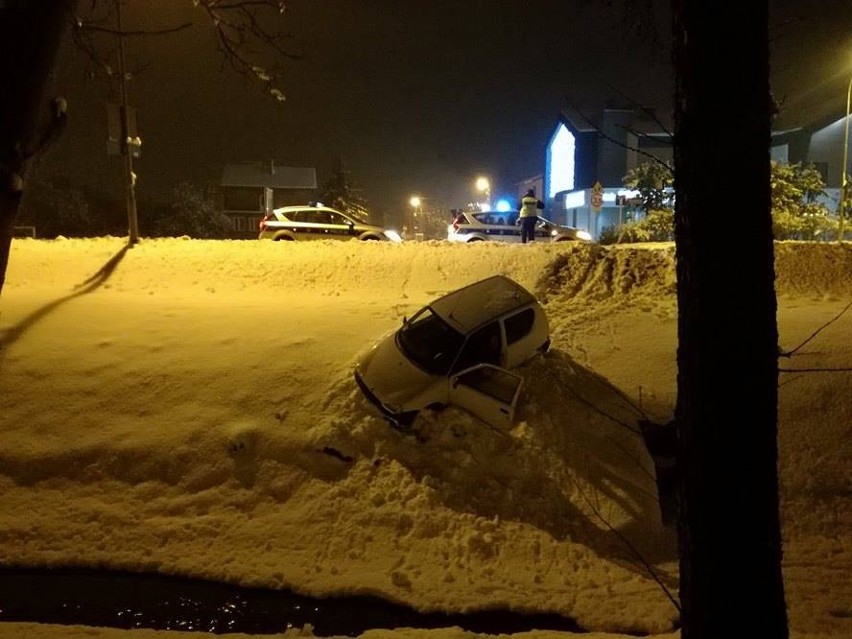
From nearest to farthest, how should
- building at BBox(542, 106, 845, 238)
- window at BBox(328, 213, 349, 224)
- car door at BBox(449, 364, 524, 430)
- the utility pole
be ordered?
car door at BBox(449, 364, 524, 430)
the utility pole
window at BBox(328, 213, 349, 224)
building at BBox(542, 106, 845, 238)

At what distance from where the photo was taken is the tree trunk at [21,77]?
3.27m

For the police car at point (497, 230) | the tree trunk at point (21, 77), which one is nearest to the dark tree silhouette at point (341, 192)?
the police car at point (497, 230)

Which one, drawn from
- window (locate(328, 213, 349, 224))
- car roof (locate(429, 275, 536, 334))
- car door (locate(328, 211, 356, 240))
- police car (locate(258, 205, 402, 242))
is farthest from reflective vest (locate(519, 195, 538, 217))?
car roof (locate(429, 275, 536, 334))

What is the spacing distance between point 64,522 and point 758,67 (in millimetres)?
7661

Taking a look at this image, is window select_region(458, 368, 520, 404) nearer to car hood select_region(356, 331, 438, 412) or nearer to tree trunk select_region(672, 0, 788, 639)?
car hood select_region(356, 331, 438, 412)

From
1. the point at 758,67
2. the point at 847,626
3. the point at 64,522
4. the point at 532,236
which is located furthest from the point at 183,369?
the point at 532,236

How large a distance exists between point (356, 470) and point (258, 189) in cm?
5381

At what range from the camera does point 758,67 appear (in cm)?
266

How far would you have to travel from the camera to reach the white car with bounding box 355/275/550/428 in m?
8.66

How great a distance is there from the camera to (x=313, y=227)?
878 inches

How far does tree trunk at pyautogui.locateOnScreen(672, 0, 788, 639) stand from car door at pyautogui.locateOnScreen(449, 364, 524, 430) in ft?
19.1

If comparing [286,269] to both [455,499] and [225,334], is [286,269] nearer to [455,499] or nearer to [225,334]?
[225,334]

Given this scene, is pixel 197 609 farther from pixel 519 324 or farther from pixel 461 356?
pixel 519 324

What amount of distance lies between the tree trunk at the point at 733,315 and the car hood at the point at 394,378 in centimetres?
604
